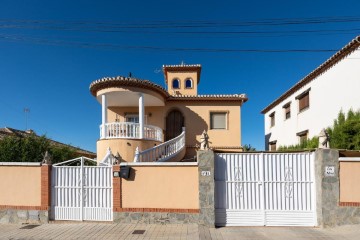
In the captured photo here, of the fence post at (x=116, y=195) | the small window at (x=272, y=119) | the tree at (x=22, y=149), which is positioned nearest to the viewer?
the fence post at (x=116, y=195)

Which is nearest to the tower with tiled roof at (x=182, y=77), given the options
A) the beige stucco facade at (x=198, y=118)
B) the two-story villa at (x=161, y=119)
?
the two-story villa at (x=161, y=119)

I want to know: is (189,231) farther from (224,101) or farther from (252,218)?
(224,101)

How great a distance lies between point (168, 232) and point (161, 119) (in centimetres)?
821

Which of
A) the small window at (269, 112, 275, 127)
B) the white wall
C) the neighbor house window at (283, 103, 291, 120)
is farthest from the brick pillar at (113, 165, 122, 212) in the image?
the small window at (269, 112, 275, 127)

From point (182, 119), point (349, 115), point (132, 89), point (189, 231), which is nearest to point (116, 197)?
point (189, 231)

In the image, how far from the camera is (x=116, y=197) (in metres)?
6.88

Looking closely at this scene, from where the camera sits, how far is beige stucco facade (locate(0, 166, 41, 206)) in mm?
7145

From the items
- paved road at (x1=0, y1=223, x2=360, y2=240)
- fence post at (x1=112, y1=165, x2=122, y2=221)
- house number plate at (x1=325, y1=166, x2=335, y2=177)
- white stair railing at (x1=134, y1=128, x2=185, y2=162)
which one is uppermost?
white stair railing at (x1=134, y1=128, x2=185, y2=162)

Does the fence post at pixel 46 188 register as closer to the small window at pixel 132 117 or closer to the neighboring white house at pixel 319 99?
the small window at pixel 132 117

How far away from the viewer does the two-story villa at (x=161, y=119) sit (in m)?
10.6

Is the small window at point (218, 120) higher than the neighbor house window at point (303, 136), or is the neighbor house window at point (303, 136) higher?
the small window at point (218, 120)

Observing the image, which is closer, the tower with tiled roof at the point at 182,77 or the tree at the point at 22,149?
the tree at the point at 22,149

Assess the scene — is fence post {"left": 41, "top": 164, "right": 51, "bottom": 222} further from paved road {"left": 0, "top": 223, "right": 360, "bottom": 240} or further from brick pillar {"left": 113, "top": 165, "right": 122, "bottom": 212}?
brick pillar {"left": 113, "top": 165, "right": 122, "bottom": 212}

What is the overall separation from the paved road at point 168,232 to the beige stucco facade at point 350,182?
0.78m
